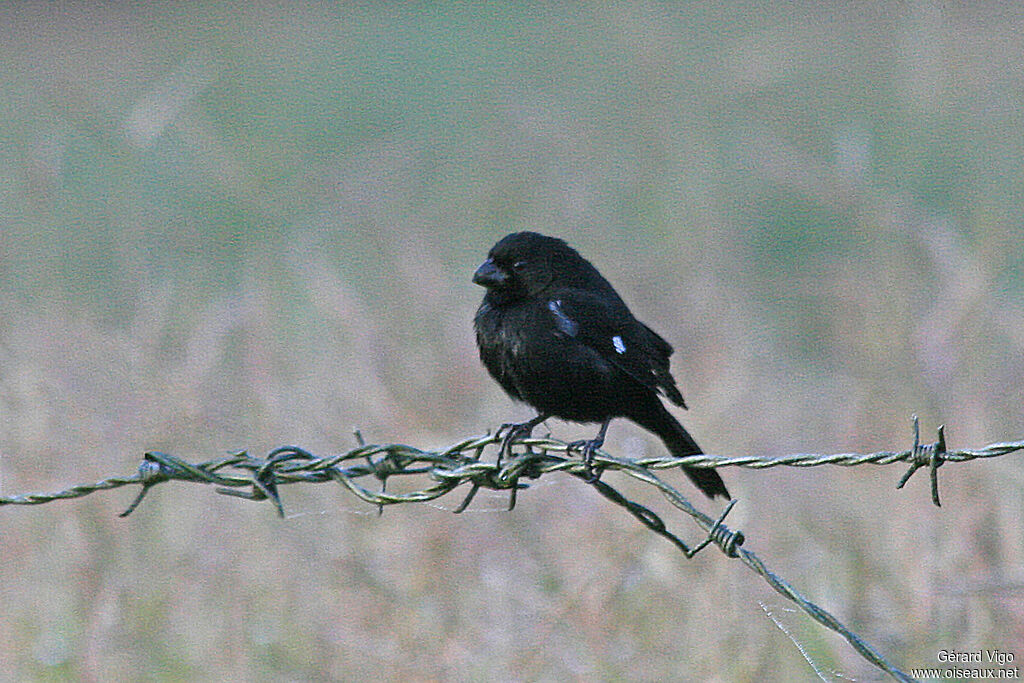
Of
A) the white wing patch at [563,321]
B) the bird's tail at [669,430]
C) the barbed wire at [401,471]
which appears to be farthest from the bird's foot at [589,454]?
the white wing patch at [563,321]

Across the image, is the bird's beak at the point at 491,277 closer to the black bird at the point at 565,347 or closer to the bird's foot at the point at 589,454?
the black bird at the point at 565,347

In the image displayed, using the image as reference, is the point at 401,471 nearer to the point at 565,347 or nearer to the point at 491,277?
the point at 565,347

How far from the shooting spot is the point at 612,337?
15.9 feet

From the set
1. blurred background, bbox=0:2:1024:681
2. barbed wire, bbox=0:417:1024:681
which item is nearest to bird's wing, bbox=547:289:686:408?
blurred background, bbox=0:2:1024:681

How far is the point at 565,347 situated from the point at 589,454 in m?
0.69

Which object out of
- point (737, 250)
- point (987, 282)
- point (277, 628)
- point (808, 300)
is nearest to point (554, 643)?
point (277, 628)

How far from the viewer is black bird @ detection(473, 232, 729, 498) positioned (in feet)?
15.5

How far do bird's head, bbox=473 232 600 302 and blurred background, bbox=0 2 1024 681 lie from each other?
0.75m

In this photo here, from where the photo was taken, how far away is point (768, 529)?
18.5 ft

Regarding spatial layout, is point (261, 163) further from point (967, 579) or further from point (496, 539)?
point (967, 579)

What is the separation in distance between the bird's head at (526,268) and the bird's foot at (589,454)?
570mm

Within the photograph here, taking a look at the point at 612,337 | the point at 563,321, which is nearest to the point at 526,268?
the point at 563,321

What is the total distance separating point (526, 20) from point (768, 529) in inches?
499

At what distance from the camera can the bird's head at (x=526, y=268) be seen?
494cm
